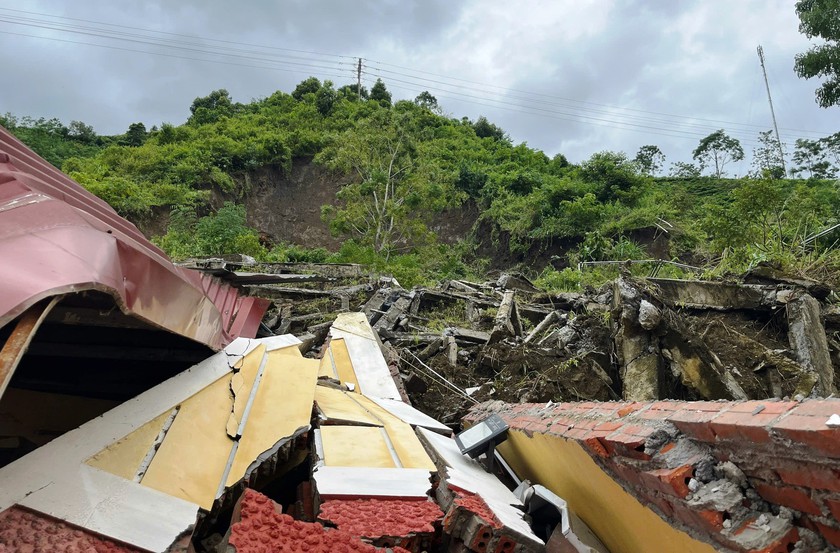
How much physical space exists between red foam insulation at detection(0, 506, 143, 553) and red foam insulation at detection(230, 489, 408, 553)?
0.36 metres

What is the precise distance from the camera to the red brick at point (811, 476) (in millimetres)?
1237

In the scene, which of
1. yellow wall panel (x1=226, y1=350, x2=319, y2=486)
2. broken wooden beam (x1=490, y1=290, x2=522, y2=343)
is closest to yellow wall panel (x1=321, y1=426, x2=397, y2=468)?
yellow wall panel (x1=226, y1=350, x2=319, y2=486)

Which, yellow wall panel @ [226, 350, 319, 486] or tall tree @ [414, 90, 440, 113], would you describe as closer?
yellow wall panel @ [226, 350, 319, 486]

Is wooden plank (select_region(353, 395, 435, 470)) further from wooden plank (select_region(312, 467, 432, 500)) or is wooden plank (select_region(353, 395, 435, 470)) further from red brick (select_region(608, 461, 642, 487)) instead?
red brick (select_region(608, 461, 642, 487))

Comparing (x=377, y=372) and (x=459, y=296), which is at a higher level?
(x=459, y=296)

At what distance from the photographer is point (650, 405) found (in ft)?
8.18

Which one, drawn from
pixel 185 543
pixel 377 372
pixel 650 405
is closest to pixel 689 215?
pixel 377 372

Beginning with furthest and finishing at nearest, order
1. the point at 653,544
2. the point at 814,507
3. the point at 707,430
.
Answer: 1. the point at 653,544
2. the point at 707,430
3. the point at 814,507

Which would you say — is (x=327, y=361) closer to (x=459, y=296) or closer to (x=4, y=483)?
(x=4, y=483)

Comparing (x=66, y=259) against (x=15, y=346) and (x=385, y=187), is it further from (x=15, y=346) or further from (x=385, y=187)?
(x=385, y=187)

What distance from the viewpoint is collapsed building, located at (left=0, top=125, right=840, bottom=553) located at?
155 centimetres

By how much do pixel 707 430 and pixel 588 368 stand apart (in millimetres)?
4186

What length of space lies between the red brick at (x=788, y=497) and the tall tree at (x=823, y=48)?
1732cm

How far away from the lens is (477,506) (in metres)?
2.34
